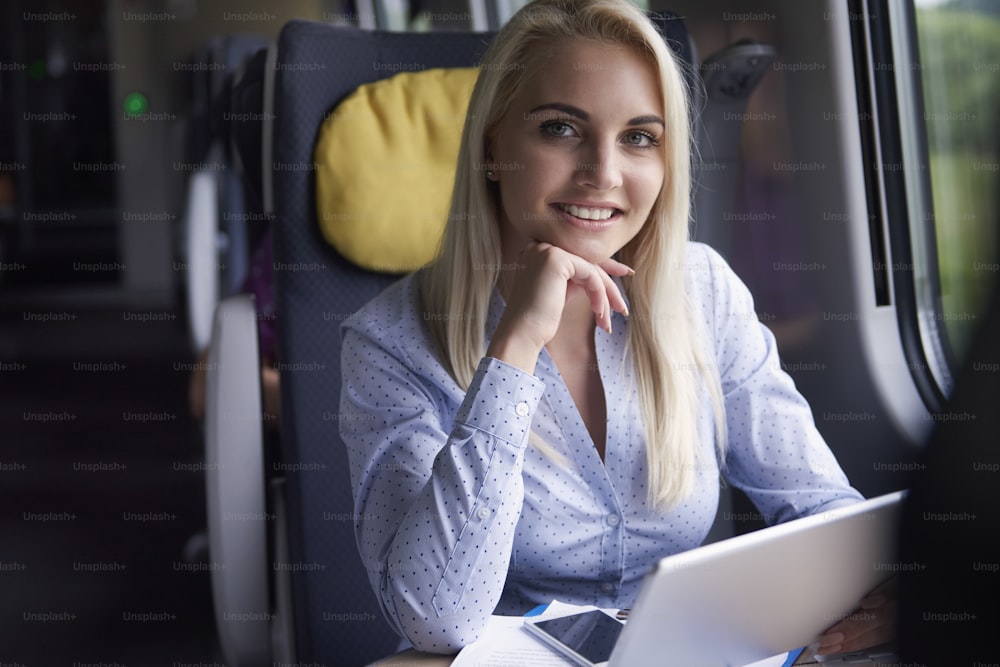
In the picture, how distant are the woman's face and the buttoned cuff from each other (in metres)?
0.24

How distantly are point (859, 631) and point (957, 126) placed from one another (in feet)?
3.22

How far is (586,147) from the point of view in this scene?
4.26 feet

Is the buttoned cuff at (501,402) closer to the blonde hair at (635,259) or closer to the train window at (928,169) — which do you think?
the blonde hair at (635,259)

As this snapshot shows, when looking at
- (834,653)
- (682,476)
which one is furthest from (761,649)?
(682,476)

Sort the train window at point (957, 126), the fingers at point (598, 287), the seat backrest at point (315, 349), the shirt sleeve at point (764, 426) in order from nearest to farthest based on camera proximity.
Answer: the fingers at point (598, 287), the shirt sleeve at point (764, 426), the train window at point (957, 126), the seat backrest at point (315, 349)

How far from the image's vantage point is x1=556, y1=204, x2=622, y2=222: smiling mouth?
4.27 feet

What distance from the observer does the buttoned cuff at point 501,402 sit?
3.70ft

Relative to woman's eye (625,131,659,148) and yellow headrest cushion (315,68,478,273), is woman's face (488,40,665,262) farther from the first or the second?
yellow headrest cushion (315,68,478,273)

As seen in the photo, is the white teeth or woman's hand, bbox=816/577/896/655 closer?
woman's hand, bbox=816/577/896/655

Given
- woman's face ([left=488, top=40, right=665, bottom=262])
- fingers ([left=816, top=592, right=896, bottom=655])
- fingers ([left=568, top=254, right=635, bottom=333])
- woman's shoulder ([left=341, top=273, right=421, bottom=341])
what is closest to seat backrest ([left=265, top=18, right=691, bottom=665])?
woman's shoulder ([left=341, top=273, right=421, bottom=341])

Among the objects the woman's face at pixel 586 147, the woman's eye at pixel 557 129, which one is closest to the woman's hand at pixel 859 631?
the woman's face at pixel 586 147

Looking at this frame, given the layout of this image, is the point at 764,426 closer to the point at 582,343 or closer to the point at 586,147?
the point at 582,343

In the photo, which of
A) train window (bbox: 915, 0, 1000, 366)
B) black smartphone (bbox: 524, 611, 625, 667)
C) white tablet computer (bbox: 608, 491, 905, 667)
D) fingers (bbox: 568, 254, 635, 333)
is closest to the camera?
white tablet computer (bbox: 608, 491, 905, 667)

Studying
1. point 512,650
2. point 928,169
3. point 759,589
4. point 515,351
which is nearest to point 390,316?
point 515,351
